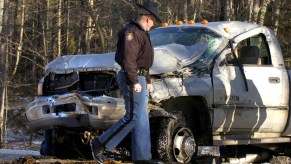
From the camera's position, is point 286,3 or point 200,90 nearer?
point 200,90

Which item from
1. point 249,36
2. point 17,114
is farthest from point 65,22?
point 249,36

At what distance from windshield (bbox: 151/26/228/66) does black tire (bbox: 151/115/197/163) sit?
98 cm

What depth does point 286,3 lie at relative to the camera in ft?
99.6

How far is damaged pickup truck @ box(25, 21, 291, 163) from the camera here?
712cm

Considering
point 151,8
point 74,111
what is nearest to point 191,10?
point 74,111

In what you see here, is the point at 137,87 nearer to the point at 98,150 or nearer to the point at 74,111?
the point at 98,150

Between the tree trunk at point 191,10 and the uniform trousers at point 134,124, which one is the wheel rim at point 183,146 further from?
the tree trunk at point 191,10

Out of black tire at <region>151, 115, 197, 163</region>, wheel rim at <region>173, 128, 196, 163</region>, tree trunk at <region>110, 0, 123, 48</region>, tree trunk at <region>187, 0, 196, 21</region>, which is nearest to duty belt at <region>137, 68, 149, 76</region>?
black tire at <region>151, 115, 197, 163</region>

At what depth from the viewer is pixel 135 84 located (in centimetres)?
626

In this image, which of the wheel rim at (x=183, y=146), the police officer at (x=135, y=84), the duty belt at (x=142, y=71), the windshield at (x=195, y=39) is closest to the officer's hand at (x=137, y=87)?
the police officer at (x=135, y=84)

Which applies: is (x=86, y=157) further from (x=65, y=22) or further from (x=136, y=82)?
(x=65, y=22)

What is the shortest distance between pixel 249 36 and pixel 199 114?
153cm

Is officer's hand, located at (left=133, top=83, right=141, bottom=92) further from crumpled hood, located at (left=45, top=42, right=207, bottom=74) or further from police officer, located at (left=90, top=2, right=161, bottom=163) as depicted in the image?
crumpled hood, located at (left=45, top=42, right=207, bottom=74)

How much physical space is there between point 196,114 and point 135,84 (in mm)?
1808
